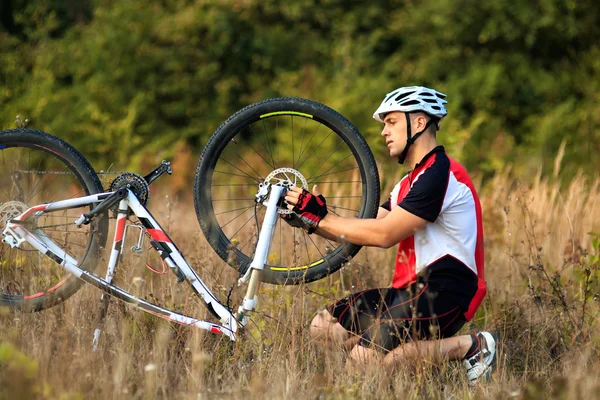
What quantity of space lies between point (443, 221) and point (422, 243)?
15 cm

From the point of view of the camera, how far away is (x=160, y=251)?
149 inches

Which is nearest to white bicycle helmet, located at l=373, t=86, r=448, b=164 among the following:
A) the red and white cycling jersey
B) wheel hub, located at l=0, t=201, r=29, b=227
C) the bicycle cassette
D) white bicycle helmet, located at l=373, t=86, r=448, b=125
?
white bicycle helmet, located at l=373, t=86, r=448, b=125

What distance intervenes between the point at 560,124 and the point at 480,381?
11570mm

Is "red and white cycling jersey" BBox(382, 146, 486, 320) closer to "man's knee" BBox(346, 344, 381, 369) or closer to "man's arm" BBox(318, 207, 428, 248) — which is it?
"man's arm" BBox(318, 207, 428, 248)

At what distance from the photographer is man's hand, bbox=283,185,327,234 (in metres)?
3.56

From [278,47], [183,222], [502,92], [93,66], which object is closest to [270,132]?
[278,47]

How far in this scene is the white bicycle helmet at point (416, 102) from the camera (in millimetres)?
3738

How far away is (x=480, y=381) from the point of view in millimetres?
3732

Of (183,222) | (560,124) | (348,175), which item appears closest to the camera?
(183,222)

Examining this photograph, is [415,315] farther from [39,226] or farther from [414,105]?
[39,226]

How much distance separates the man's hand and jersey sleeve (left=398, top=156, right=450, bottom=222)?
394 mm

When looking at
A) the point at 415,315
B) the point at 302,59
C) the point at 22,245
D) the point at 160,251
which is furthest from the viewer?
the point at 302,59

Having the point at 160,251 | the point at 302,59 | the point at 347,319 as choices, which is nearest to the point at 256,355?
the point at 347,319

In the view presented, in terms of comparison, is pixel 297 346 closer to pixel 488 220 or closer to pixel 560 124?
pixel 488 220
